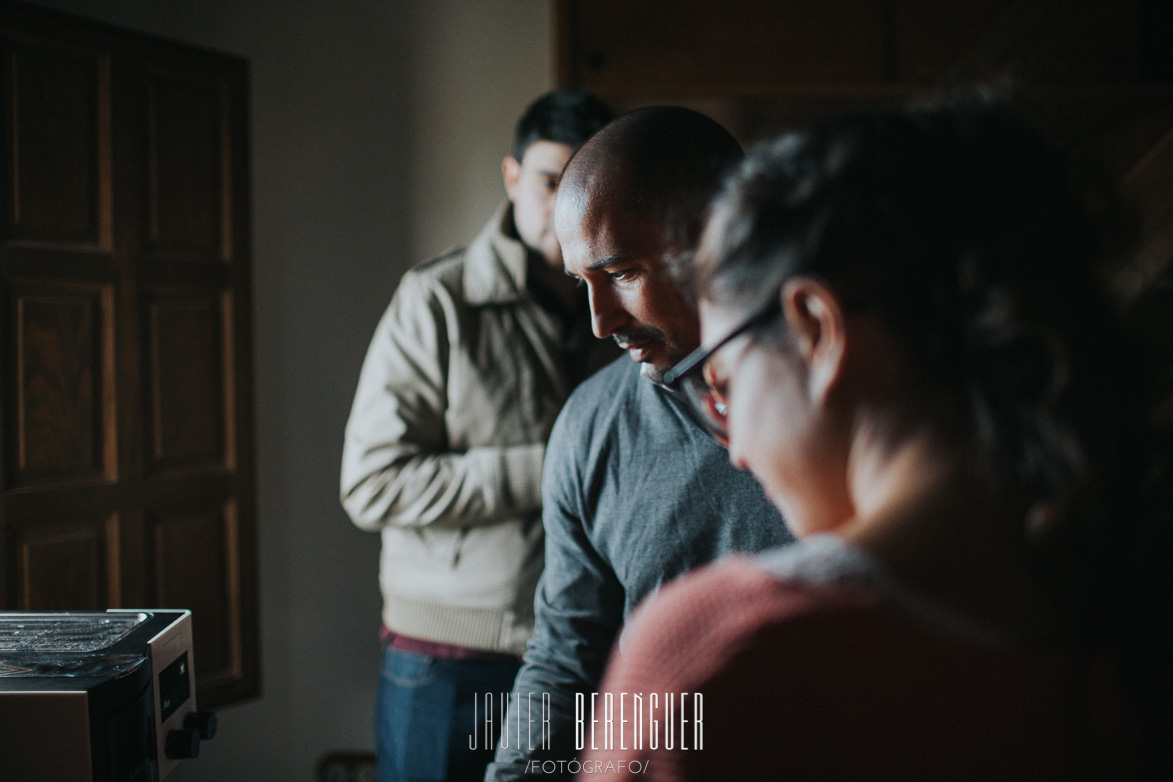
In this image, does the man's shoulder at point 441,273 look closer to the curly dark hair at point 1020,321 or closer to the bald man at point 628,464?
the bald man at point 628,464

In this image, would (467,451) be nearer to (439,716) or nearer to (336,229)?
(439,716)

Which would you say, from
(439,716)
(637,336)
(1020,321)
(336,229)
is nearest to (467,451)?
(439,716)

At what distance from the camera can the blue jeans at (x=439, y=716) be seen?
60.9 inches

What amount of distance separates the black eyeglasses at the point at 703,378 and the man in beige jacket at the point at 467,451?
2.75 ft

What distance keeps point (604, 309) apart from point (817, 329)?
0.53 meters

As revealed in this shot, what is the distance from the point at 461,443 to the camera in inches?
67.0

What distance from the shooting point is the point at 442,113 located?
8.68ft

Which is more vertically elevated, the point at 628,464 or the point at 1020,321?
the point at 1020,321

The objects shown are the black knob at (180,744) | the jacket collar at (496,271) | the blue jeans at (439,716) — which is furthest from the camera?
the jacket collar at (496,271)

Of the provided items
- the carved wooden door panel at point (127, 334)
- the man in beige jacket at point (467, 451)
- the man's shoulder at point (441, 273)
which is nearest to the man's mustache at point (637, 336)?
the man in beige jacket at point (467, 451)

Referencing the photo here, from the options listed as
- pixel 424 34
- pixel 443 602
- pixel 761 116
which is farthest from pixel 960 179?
pixel 424 34

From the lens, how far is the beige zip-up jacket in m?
1.60

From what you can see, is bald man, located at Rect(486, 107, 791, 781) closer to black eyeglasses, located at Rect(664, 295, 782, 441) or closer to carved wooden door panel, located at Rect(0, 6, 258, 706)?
black eyeglasses, located at Rect(664, 295, 782, 441)

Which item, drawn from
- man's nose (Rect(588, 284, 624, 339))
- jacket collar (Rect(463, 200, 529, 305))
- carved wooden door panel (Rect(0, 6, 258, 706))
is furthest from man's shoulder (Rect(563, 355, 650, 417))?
carved wooden door panel (Rect(0, 6, 258, 706))
